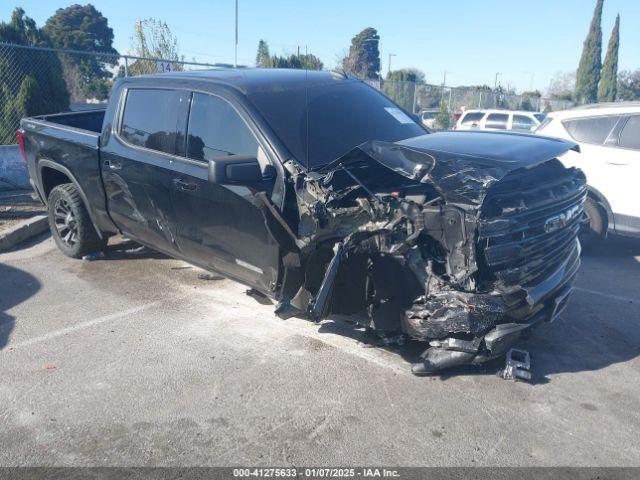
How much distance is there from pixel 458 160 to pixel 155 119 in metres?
2.88

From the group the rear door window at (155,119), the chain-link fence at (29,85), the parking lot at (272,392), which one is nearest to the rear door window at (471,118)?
the chain-link fence at (29,85)

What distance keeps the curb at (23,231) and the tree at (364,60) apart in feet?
34.2

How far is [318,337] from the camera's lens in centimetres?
454

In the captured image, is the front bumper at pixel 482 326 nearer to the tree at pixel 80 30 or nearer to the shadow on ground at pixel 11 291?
the shadow on ground at pixel 11 291

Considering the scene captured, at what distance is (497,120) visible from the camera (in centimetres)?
1828

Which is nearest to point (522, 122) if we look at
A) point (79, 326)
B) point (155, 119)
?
point (155, 119)

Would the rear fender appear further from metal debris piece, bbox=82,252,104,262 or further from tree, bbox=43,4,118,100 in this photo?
tree, bbox=43,4,118,100

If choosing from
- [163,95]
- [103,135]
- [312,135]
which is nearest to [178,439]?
[312,135]

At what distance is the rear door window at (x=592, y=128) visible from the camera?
7.02 metres

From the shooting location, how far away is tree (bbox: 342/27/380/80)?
18747 millimetres

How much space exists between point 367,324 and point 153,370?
1567 millimetres

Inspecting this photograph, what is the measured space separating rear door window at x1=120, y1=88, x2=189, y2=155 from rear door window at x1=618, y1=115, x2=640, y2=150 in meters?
5.26

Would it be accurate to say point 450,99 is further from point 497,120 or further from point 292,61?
Answer: point 292,61

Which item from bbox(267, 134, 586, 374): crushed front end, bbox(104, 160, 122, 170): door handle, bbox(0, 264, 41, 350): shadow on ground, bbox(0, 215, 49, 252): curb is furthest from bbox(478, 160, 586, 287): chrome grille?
bbox(0, 215, 49, 252): curb
